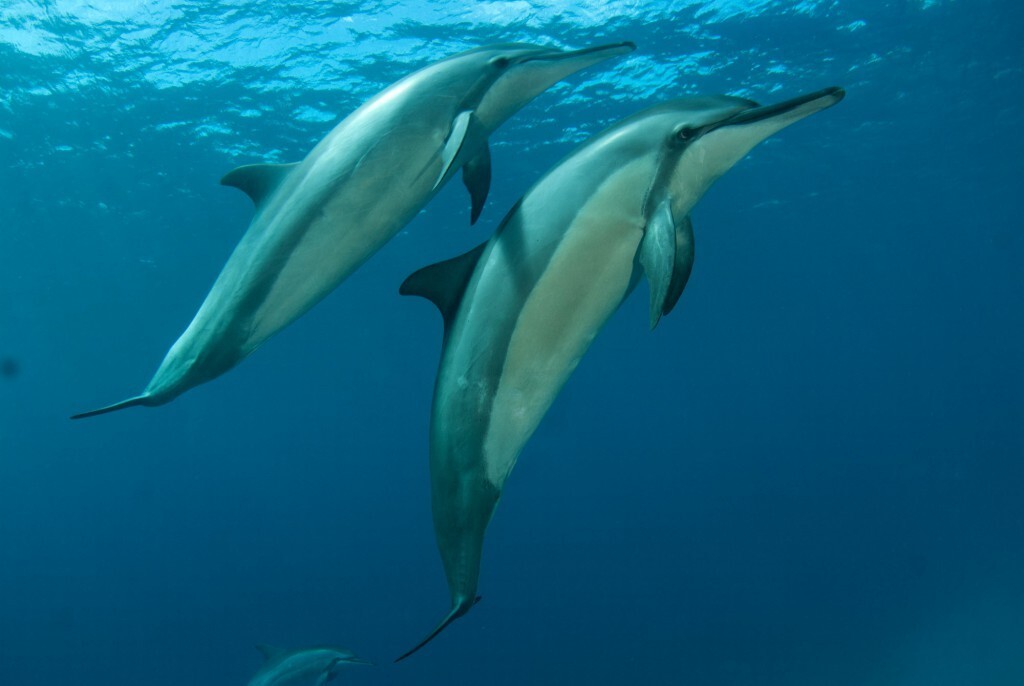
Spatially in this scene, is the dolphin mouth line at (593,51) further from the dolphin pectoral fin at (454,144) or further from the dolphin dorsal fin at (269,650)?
the dolphin dorsal fin at (269,650)

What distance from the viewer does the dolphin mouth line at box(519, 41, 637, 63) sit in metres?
2.32

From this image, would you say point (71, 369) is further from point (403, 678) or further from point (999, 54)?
point (999, 54)

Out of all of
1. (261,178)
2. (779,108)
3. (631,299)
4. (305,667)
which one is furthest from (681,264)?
(631,299)

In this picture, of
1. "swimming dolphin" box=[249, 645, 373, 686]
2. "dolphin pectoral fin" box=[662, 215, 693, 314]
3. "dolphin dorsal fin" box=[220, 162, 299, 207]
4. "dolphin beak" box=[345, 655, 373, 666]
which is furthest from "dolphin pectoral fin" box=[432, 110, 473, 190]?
"swimming dolphin" box=[249, 645, 373, 686]

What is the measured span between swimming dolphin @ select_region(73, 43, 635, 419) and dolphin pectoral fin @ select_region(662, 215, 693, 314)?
0.63 meters

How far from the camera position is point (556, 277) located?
2.04m

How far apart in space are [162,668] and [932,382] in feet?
211

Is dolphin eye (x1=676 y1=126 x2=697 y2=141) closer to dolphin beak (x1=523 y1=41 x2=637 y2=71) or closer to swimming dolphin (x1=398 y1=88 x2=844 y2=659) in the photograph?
swimming dolphin (x1=398 y1=88 x2=844 y2=659)

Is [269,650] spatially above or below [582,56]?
below

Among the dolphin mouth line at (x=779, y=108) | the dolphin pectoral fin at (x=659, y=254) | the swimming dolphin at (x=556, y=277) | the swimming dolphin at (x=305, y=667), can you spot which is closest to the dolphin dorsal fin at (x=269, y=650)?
the swimming dolphin at (x=305, y=667)

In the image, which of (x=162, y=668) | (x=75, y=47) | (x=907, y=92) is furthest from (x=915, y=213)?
(x=162, y=668)

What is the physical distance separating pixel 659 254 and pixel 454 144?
779 millimetres

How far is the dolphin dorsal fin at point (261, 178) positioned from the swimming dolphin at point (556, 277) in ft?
3.16

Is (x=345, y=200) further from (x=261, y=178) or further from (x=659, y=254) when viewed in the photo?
(x=659, y=254)
